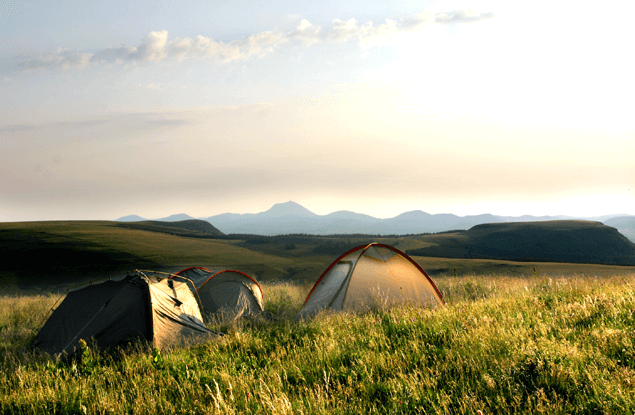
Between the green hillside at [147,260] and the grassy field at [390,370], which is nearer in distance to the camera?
the grassy field at [390,370]

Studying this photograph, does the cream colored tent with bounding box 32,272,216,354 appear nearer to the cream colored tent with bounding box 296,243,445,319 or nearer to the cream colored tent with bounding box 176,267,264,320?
the cream colored tent with bounding box 296,243,445,319

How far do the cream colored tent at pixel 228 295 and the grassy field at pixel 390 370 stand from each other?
5.16 metres

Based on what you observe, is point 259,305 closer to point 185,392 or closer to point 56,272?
point 185,392

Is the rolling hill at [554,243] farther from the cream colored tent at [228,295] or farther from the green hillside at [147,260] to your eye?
the cream colored tent at [228,295]

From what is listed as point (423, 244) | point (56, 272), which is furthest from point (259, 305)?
point (423, 244)

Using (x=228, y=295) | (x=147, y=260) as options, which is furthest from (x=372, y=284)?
(x=147, y=260)

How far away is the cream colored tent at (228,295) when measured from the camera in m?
13.2

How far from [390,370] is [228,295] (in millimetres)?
9783

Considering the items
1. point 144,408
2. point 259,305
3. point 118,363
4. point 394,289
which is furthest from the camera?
point 259,305

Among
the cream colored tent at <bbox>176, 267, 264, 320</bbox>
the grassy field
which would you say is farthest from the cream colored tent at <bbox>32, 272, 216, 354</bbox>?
the cream colored tent at <bbox>176, 267, 264, 320</bbox>

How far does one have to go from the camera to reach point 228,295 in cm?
1359

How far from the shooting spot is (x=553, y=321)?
615 centimetres

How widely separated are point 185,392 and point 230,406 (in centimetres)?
109

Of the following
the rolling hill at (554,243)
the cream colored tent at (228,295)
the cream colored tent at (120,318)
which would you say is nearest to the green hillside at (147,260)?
the cream colored tent at (228,295)
